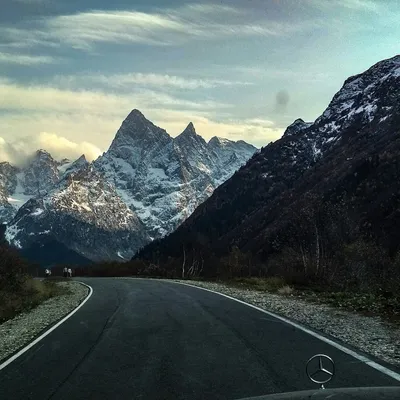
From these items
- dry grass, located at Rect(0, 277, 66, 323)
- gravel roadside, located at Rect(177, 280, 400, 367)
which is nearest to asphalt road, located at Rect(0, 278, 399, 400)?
gravel roadside, located at Rect(177, 280, 400, 367)

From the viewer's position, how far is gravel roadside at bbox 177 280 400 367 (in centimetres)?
902

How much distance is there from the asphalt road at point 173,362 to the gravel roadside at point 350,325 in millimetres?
729

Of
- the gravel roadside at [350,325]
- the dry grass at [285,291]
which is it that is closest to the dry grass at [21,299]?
the gravel roadside at [350,325]

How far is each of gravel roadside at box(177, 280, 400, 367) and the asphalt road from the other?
729mm

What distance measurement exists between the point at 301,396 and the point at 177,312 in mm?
11574

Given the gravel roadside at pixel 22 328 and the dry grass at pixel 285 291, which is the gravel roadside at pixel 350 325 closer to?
the dry grass at pixel 285 291

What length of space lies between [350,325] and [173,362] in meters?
5.51

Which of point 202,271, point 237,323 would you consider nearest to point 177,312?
point 237,323

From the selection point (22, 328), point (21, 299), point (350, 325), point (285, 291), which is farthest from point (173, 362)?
point (21, 299)

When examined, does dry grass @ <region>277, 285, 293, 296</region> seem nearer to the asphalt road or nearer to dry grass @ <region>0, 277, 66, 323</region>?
the asphalt road

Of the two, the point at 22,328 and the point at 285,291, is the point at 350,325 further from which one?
the point at 285,291

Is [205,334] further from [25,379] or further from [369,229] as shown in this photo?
[369,229]

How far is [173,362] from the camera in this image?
Answer: 26.6 ft

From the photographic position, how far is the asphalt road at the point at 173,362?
21.6 ft
